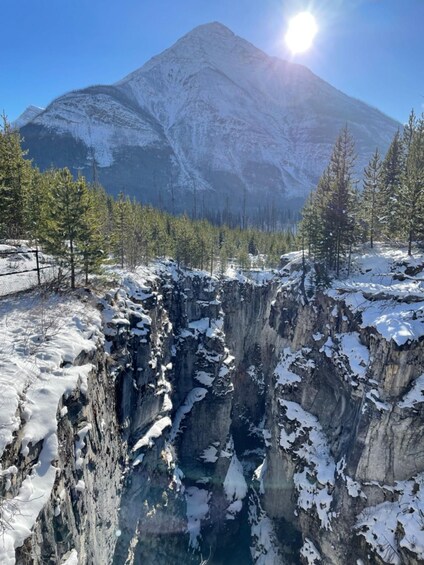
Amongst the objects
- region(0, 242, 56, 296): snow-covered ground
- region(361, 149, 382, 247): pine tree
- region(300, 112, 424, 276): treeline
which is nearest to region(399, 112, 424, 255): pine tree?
region(300, 112, 424, 276): treeline

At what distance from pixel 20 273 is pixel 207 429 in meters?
26.5

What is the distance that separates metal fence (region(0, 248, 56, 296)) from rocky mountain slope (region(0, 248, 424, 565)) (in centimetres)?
190

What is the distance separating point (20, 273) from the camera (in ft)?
58.8

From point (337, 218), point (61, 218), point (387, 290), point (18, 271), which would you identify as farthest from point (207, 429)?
point (61, 218)

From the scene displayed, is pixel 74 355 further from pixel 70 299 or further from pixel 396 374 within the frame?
pixel 396 374

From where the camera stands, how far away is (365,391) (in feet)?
67.9

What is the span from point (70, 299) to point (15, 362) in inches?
249

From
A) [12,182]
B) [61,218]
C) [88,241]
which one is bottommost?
[88,241]

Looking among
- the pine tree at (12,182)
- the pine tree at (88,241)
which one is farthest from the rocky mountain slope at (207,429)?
the pine tree at (12,182)

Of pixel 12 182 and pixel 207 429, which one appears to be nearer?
pixel 12 182

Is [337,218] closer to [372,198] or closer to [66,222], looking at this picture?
[372,198]

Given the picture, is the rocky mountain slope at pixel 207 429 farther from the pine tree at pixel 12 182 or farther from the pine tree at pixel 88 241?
the pine tree at pixel 12 182

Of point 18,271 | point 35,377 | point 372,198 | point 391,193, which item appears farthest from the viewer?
point 391,193

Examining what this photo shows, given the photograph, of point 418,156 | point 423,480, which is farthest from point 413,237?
point 423,480
